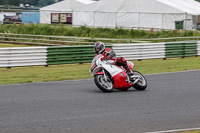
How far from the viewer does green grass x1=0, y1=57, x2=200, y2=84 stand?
1548 cm

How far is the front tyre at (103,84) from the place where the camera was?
36.9ft

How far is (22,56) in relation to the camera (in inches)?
728

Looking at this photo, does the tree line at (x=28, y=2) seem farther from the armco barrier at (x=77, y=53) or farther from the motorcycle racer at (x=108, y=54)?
the motorcycle racer at (x=108, y=54)

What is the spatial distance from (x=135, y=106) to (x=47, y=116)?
2.17 meters

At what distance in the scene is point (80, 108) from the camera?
29.9 ft

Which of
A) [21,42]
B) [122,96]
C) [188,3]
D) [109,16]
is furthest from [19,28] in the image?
[122,96]

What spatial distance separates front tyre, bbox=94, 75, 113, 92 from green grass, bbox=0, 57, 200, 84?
394 cm

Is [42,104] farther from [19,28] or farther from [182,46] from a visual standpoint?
[19,28]

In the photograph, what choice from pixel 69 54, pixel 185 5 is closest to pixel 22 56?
pixel 69 54

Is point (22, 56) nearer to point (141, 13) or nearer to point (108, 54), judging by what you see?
point (108, 54)

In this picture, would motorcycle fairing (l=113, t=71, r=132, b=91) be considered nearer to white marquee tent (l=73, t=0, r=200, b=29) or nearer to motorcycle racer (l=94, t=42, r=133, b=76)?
motorcycle racer (l=94, t=42, r=133, b=76)

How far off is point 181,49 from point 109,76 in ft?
45.6

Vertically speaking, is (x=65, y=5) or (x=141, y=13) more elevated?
(x=65, y=5)

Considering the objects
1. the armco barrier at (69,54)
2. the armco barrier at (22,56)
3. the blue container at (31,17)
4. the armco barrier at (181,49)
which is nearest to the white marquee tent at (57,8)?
the blue container at (31,17)
